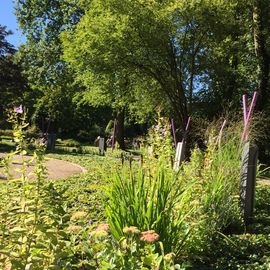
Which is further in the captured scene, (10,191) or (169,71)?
(169,71)

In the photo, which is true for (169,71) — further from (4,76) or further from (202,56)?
(4,76)

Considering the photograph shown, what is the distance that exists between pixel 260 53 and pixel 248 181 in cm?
1495

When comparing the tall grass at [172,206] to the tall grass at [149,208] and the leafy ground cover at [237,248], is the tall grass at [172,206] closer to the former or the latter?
the tall grass at [149,208]

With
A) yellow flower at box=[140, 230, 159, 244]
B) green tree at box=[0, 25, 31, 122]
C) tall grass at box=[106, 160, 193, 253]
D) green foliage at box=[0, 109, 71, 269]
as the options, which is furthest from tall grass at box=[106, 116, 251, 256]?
green tree at box=[0, 25, 31, 122]

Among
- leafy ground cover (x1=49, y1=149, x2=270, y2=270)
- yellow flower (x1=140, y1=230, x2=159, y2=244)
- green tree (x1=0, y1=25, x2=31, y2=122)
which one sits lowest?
leafy ground cover (x1=49, y1=149, x2=270, y2=270)

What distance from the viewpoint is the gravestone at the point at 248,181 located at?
225 inches

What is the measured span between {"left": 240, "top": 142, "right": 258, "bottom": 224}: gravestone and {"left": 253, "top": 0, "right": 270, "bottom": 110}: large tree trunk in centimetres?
1381

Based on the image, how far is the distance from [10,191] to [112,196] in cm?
117

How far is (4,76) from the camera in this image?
2662 cm

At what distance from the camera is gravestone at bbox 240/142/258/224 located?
18.7ft

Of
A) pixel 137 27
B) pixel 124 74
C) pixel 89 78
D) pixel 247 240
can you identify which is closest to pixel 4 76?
pixel 89 78

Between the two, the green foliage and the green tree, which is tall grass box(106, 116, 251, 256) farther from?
the green tree

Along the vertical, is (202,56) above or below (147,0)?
below

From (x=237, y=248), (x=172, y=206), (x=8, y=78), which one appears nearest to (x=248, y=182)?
(x=237, y=248)
